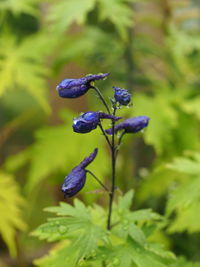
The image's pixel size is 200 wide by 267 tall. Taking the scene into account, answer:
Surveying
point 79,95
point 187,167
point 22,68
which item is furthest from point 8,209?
point 79,95

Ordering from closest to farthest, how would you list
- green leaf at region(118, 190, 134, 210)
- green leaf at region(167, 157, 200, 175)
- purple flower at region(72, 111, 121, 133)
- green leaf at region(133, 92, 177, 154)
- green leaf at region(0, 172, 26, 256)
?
1. purple flower at region(72, 111, 121, 133)
2. green leaf at region(118, 190, 134, 210)
3. green leaf at region(167, 157, 200, 175)
4. green leaf at region(0, 172, 26, 256)
5. green leaf at region(133, 92, 177, 154)

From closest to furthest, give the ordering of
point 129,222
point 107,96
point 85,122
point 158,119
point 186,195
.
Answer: point 85,122 → point 129,222 → point 186,195 → point 158,119 → point 107,96

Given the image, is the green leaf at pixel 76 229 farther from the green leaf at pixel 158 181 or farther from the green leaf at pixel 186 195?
the green leaf at pixel 158 181

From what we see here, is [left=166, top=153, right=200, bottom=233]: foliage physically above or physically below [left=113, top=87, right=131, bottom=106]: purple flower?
below

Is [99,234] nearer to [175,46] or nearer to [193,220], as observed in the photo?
[193,220]

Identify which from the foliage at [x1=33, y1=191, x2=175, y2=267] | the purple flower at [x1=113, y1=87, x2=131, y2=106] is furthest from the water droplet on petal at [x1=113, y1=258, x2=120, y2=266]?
the purple flower at [x1=113, y1=87, x2=131, y2=106]

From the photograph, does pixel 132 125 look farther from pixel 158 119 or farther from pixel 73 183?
pixel 158 119

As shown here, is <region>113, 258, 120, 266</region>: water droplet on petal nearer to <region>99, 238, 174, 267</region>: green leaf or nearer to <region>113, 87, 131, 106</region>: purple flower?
<region>99, 238, 174, 267</region>: green leaf

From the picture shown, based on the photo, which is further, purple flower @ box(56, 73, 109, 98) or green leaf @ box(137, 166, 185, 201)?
green leaf @ box(137, 166, 185, 201)

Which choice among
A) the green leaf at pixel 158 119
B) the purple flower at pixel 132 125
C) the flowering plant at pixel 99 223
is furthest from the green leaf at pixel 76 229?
the green leaf at pixel 158 119
